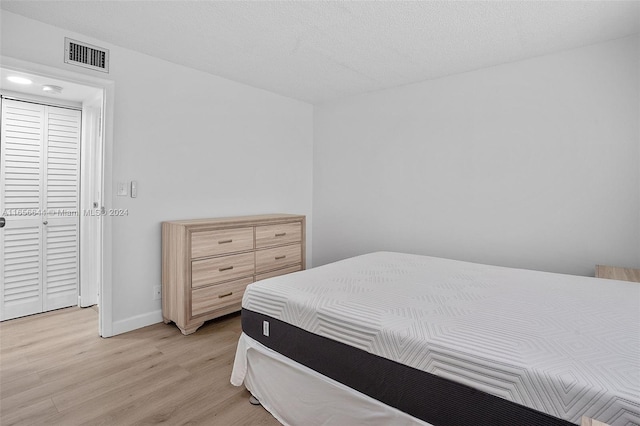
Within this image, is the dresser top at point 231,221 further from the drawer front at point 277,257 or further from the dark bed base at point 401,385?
the dark bed base at point 401,385

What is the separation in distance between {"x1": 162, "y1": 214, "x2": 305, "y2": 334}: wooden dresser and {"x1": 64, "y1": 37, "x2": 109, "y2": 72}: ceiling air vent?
139cm

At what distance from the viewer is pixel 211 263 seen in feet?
9.45

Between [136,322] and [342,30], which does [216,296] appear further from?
[342,30]

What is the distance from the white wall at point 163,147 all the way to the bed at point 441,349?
154cm

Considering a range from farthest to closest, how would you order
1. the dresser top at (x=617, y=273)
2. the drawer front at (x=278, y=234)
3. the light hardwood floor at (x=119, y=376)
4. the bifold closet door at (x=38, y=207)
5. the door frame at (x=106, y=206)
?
1. the drawer front at (x=278, y=234)
2. the bifold closet door at (x=38, y=207)
3. the door frame at (x=106, y=206)
4. the dresser top at (x=617, y=273)
5. the light hardwood floor at (x=119, y=376)

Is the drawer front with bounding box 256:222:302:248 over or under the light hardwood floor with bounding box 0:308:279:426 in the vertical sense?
over

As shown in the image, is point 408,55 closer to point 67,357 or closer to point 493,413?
point 493,413

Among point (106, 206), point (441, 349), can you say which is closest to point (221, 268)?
point (106, 206)

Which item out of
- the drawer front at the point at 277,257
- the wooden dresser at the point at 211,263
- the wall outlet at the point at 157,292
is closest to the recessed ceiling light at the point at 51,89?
the wooden dresser at the point at 211,263

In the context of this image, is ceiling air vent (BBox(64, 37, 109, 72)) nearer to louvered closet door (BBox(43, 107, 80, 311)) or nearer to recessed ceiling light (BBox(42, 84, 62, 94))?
recessed ceiling light (BBox(42, 84, 62, 94))

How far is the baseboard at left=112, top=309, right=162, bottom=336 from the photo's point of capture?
9.03 feet

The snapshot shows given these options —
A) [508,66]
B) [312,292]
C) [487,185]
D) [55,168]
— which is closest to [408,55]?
[508,66]

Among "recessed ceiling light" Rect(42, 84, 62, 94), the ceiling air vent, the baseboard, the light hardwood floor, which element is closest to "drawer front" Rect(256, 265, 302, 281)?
the light hardwood floor

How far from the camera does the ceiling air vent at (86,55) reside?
247 centimetres
